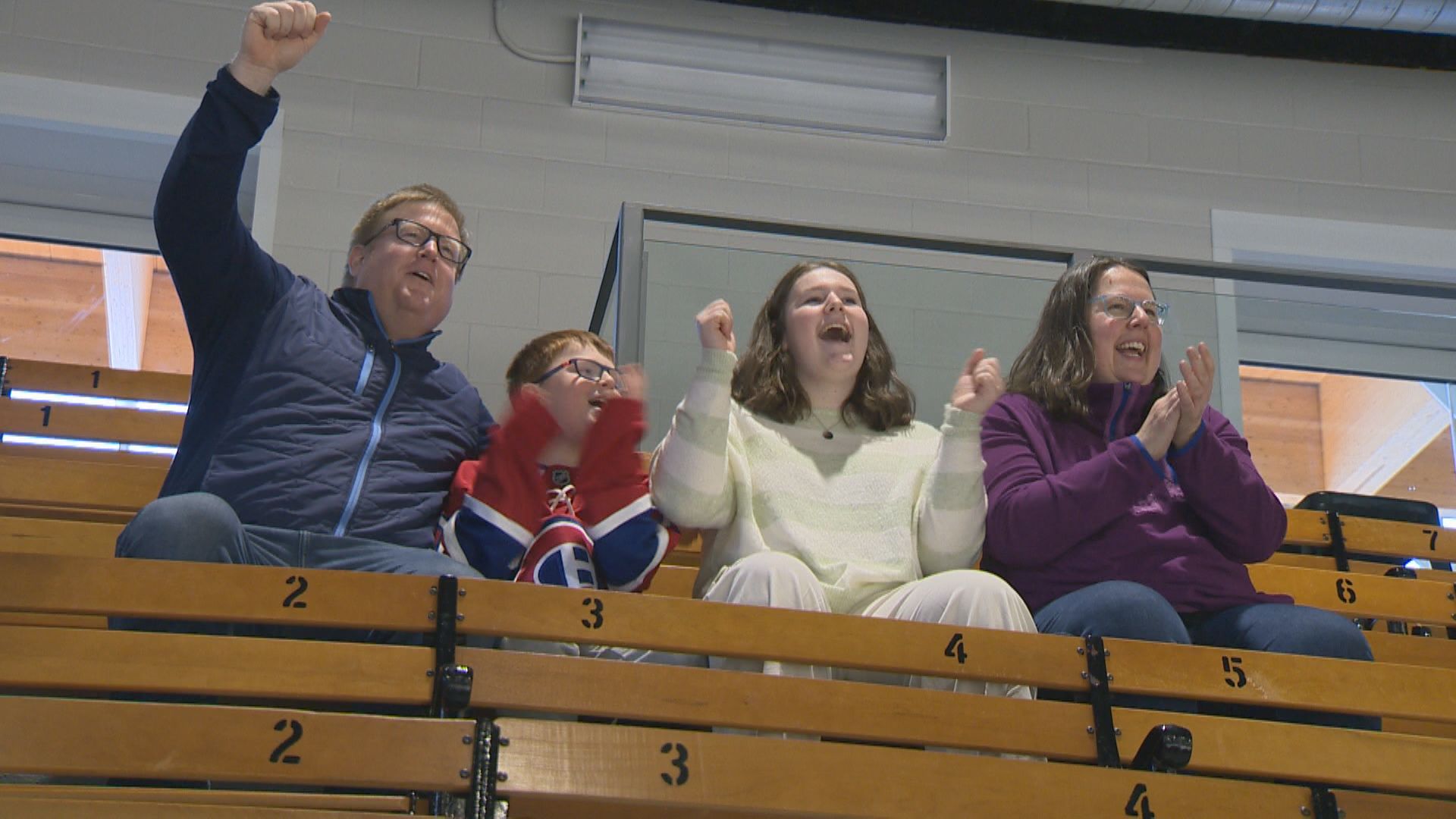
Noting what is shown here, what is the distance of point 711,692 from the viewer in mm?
2059

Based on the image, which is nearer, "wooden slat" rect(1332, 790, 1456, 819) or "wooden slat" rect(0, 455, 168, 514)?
"wooden slat" rect(1332, 790, 1456, 819)

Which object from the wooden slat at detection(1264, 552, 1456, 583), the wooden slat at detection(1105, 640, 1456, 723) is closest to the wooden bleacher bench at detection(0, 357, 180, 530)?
the wooden slat at detection(1105, 640, 1456, 723)

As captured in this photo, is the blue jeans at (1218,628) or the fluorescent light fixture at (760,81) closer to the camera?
the blue jeans at (1218,628)

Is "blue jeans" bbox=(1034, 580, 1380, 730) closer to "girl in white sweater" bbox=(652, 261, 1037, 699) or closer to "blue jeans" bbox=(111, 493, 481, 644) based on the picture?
"girl in white sweater" bbox=(652, 261, 1037, 699)

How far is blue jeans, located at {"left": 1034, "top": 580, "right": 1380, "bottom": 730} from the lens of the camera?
235 centimetres

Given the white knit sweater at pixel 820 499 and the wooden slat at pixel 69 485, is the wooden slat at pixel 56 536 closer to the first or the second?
the wooden slat at pixel 69 485

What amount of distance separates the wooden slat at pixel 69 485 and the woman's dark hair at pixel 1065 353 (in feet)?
5.29

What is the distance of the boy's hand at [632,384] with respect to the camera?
257 cm

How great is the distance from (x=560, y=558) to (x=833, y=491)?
0.46 metres

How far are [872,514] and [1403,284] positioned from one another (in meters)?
1.81

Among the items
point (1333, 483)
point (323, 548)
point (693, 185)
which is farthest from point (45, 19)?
point (1333, 483)

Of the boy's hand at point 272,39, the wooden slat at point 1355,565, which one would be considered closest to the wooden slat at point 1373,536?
the wooden slat at point 1355,565

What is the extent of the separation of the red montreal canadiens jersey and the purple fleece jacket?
547mm

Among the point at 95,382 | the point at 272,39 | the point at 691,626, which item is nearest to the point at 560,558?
the point at 691,626
